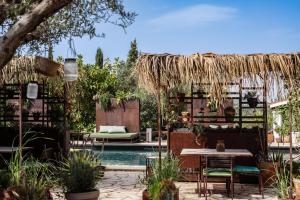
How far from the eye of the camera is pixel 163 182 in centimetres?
644

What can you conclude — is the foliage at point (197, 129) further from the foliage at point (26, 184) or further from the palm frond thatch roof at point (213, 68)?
the foliage at point (26, 184)

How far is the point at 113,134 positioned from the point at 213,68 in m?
13.9

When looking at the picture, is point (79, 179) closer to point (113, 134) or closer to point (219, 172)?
point (219, 172)

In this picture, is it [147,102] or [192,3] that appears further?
[147,102]

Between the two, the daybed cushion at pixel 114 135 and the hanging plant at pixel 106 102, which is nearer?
the daybed cushion at pixel 114 135

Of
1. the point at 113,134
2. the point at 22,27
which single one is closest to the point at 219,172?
the point at 22,27

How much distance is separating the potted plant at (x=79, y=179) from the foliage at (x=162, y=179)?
2.57 ft

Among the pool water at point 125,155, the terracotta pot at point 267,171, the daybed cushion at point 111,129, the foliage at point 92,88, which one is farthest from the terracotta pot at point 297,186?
the foliage at point 92,88

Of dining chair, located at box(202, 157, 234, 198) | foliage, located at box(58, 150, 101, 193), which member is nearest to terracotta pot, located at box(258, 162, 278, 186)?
dining chair, located at box(202, 157, 234, 198)

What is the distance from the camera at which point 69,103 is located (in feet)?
34.4

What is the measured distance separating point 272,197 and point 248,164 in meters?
1.70

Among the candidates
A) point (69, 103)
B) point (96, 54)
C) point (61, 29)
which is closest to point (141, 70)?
point (61, 29)

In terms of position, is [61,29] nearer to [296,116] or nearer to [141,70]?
[141,70]

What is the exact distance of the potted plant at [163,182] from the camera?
21.0ft
